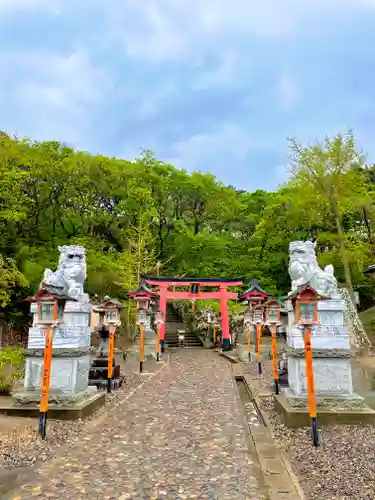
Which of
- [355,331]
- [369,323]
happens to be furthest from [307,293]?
[369,323]

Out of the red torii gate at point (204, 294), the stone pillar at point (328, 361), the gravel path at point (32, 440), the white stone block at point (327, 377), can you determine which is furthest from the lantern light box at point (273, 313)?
the red torii gate at point (204, 294)

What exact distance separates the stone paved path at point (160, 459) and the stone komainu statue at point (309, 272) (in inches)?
119

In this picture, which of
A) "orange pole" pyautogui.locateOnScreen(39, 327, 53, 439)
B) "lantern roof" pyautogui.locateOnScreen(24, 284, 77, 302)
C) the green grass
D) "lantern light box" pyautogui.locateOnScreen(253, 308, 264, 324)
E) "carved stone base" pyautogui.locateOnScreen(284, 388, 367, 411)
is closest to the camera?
"orange pole" pyautogui.locateOnScreen(39, 327, 53, 439)

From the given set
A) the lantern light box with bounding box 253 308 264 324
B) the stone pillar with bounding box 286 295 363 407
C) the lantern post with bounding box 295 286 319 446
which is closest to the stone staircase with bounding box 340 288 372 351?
the lantern light box with bounding box 253 308 264 324

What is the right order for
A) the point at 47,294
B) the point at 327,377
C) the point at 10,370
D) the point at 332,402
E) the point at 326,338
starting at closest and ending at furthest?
the point at 47,294 < the point at 332,402 < the point at 327,377 < the point at 326,338 < the point at 10,370

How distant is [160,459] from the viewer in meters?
5.02

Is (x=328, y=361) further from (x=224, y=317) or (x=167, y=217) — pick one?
(x=167, y=217)

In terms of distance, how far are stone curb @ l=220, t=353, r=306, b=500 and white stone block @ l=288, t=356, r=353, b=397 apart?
37.9 inches

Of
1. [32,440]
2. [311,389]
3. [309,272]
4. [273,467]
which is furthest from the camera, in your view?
[309,272]

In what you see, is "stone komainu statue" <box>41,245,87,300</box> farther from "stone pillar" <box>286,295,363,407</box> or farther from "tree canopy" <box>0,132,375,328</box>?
"tree canopy" <box>0,132,375,328</box>

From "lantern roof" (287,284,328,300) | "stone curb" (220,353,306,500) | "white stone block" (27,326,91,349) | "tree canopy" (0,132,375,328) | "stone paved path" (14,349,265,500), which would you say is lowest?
"stone paved path" (14,349,265,500)

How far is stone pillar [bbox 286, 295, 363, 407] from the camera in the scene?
6828 millimetres

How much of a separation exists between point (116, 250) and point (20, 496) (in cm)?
2358

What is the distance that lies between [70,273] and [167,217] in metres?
20.7
